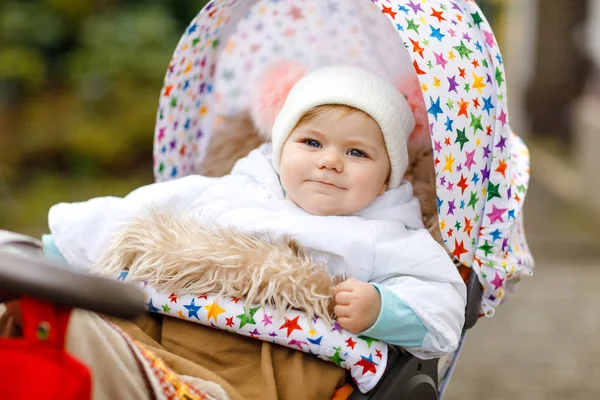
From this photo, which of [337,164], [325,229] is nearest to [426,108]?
[337,164]

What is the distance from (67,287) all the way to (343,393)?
0.65m

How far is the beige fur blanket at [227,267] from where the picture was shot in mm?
1485

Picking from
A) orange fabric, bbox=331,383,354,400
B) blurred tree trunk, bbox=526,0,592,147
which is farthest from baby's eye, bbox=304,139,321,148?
blurred tree trunk, bbox=526,0,592,147

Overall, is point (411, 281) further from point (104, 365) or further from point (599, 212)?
point (599, 212)

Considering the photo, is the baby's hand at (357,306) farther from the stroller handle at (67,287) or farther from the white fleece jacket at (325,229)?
the stroller handle at (67,287)

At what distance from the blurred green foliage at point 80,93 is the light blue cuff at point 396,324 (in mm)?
3884

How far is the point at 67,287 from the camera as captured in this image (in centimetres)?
98

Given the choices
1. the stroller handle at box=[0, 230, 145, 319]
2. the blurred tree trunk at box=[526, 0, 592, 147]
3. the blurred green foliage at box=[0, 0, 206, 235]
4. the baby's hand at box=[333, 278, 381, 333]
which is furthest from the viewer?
the blurred tree trunk at box=[526, 0, 592, 147]

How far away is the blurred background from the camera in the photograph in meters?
4.64

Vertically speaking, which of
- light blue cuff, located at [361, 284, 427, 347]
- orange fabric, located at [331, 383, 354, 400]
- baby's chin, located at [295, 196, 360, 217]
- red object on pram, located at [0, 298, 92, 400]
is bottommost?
orange fabric, located at [331, 383, 354, 400]

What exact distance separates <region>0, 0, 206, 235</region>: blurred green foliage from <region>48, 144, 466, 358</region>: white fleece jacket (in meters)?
3.49

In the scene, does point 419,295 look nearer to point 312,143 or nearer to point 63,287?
point 312,143

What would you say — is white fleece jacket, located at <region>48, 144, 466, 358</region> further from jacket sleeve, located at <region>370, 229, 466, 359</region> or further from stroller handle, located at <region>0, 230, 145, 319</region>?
stroller handle, located at <region>0, 230, 145, 319</region>

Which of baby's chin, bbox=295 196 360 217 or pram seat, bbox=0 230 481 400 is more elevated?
pram seat, bbox=0 230 481 400
